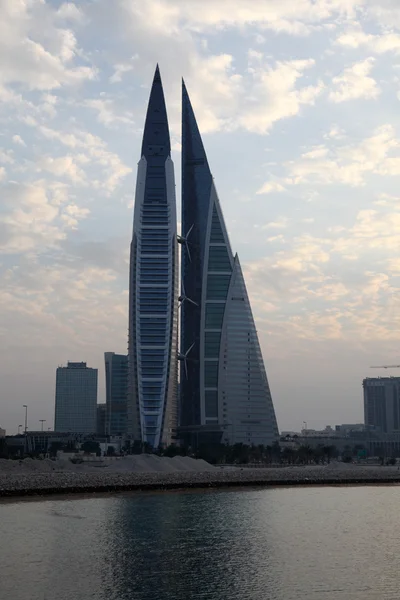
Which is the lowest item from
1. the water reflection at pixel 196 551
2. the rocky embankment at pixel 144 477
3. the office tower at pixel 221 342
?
the water reflection at pixel 196 551

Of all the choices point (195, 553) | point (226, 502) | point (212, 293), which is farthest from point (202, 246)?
point (195, 553)

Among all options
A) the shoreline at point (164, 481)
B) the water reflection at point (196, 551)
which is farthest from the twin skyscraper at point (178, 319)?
the water reflection at point (196, 551)

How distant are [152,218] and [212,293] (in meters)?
23.1

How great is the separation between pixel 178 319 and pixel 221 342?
14053 mm

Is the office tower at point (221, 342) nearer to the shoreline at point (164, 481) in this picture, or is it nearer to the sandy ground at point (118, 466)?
the sandy ground at point (118, 466)

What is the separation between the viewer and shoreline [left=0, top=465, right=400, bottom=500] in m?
89.6

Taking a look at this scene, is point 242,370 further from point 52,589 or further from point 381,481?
point 52,589

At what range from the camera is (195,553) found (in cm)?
4616

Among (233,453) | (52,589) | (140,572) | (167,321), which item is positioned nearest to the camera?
(52,589)

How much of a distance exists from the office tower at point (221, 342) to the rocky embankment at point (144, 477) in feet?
197

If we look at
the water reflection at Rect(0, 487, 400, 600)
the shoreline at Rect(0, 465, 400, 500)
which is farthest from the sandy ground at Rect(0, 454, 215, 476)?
the water reflection at Rect(0, 487, 400, 600)

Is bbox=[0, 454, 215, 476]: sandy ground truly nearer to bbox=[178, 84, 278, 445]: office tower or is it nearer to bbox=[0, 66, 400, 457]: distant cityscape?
bbox=[0, 66, 400, 457]: distant cityscape

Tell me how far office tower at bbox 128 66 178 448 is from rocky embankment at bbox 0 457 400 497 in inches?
2085

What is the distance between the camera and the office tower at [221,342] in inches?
7525
